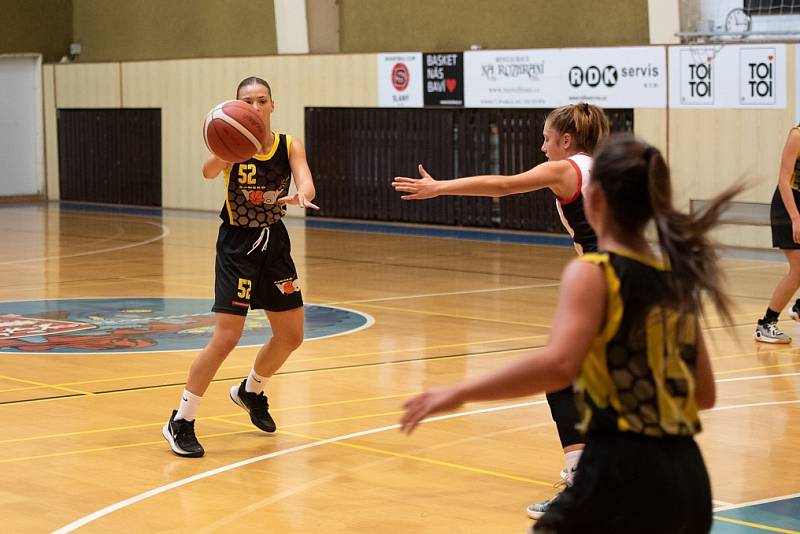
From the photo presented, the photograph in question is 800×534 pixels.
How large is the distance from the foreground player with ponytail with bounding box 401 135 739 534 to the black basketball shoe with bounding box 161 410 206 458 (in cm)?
342

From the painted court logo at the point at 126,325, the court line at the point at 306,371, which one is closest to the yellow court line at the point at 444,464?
the court line at the point at 306,371

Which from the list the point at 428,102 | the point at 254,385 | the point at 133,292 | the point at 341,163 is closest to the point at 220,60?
the point at 341,163

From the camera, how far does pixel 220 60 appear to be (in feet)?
71.2

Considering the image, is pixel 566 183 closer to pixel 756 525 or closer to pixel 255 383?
pixel 756 525

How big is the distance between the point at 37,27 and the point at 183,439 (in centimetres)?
2000

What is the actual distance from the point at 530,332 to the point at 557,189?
4905 mm

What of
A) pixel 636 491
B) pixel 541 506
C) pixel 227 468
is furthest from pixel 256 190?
pixel 636 491

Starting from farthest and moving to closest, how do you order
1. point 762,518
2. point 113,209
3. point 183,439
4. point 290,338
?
point 113,209 < point 290,338 < point 183,439 < point 762,518

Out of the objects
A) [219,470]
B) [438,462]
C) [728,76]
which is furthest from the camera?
[728,76]

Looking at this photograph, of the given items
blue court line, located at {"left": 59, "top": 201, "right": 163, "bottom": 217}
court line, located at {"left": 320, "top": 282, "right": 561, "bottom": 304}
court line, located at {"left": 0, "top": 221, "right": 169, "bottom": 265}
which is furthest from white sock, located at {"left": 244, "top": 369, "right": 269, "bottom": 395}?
blue court line, located at {"left": 59, "top": 201, "right": 163, "bottom": 217}

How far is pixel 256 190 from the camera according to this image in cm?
647

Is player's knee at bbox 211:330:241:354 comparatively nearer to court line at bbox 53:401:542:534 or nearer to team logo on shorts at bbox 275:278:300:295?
team logo on shorts at bbox 275:278:300:295

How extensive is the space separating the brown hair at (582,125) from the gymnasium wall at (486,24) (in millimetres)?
12138

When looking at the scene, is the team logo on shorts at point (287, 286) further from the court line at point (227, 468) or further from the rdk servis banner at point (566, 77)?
the rdk servis banner at point (566, 77)
